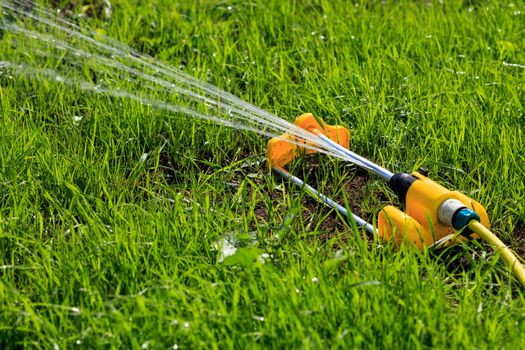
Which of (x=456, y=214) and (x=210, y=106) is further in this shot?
(x=210, y=106)

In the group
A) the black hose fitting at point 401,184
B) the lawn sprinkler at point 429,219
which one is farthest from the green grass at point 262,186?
the black hose fitting at point 401,184

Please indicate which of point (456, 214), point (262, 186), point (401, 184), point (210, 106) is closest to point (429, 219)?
point (456, 214)

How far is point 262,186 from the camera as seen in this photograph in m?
3.09

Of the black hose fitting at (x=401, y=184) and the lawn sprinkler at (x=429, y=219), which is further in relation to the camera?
the black hose fitting at (x=401, y=184)

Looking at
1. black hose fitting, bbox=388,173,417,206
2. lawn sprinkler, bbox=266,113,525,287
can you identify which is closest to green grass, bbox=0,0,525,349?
lawn sprinkler, bbox=266,113,525,287

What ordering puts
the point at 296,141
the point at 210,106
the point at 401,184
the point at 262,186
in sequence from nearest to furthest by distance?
1. the point at 401,184
2. the point at 262,186
3. the point at 296,141
4. the point at 210,106

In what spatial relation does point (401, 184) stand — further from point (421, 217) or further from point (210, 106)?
point (210, 106)

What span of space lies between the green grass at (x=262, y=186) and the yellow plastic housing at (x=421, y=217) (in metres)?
0.08

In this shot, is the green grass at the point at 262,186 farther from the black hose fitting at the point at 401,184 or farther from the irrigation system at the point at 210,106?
the black hose fitting at the point at 401,184

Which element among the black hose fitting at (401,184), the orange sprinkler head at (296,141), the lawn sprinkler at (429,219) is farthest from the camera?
the orange sprinkler head at (296,141)

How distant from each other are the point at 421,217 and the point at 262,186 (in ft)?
2.07

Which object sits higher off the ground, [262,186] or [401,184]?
[401,184]

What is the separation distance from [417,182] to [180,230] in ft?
2.48

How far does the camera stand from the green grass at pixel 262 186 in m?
2.28
